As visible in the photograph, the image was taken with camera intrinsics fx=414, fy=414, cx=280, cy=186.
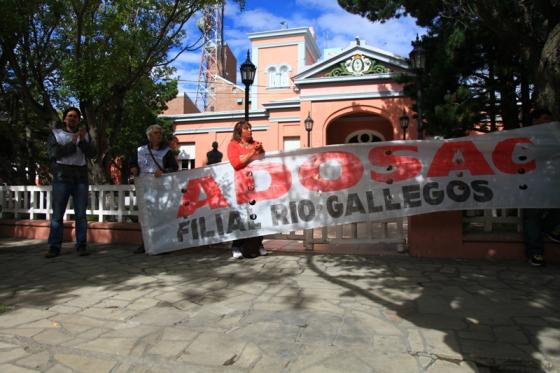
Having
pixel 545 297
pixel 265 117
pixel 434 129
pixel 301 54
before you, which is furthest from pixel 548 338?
pixel 301 54

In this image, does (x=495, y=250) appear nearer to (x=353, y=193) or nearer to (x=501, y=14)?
(x=353, y=193)

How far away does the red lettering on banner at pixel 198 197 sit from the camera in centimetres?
570

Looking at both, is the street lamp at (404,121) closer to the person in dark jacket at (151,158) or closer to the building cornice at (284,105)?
the building cornice at (284,105)

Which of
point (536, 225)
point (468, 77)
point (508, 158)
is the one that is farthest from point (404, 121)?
point (536, 225)

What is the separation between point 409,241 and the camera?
218 inches

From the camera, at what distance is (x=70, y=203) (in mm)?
7438

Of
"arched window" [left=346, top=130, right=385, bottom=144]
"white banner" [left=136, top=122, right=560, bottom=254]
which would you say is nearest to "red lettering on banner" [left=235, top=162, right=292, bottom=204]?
"white banner" [left=136, top=122, right=560, bottom=254]

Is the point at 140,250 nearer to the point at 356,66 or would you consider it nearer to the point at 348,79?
the point at 348,79

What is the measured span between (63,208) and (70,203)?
190cm

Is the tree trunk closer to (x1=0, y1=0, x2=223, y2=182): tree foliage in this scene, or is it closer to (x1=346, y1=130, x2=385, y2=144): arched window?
(x1=0, y1=0, x2=223, y2=182): tree foliage

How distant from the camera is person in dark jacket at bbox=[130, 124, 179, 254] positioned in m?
5.95

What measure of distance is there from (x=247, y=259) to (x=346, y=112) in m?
14.0

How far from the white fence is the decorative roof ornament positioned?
13.3m

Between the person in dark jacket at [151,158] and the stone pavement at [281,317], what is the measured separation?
149 centimetres
